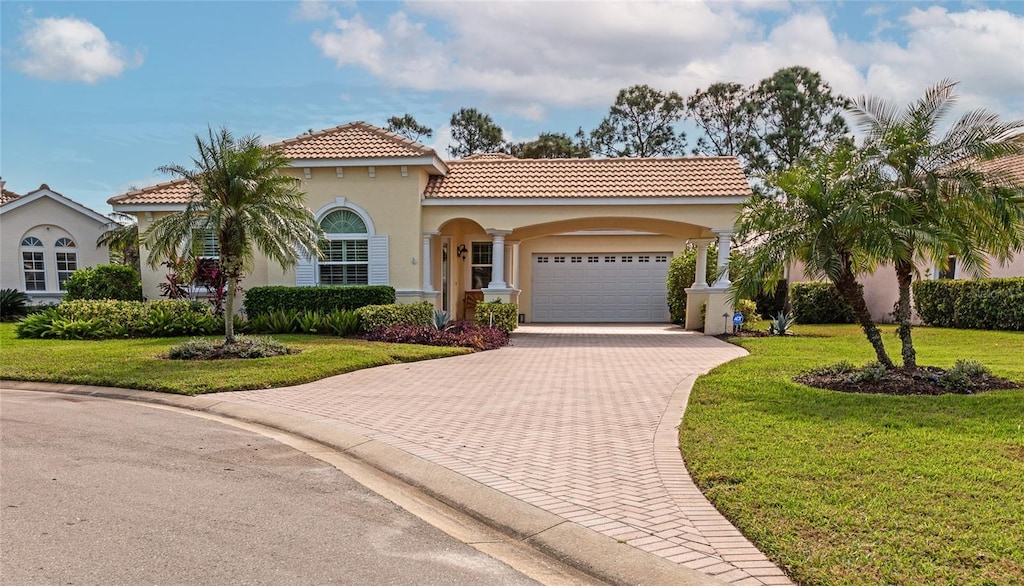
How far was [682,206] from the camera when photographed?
17.3 metres

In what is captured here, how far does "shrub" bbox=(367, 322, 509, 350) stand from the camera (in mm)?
14422

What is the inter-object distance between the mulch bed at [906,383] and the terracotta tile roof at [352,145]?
1115 cm

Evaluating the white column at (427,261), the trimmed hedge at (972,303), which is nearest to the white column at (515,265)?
the white column at (427,261)

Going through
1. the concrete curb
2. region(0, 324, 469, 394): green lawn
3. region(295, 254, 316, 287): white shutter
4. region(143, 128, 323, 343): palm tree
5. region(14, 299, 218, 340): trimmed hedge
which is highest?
region(143, 128, 323, 343): palm tree

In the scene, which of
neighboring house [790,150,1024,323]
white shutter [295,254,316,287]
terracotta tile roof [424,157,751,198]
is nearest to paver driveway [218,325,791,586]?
terracotta tile roof [424,157,751,198]

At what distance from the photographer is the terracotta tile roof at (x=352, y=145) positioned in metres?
16.9

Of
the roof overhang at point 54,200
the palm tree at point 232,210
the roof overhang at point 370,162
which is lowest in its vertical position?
the palm tree at point 232,210

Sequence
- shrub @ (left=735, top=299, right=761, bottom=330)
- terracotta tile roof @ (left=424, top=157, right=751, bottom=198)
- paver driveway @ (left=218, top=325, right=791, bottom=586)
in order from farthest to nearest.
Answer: shrub @ (left=735, top=299, right=761, bottom=330), terracotta tile roof @ (left=424, top=157, right=751, bottom=198), paver driveway @ (left=218, top=325, right=791, bottom=586)

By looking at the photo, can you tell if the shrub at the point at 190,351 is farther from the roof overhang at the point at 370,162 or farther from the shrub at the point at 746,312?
the shrub at the point at 746,312

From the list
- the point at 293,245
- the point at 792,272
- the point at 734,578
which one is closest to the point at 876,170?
the point at 734,578

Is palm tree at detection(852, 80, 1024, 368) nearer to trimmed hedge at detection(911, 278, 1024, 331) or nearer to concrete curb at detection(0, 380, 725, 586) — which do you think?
concrete curb at detection(0, 380, 725, 586)

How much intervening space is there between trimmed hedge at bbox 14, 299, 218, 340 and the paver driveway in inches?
266

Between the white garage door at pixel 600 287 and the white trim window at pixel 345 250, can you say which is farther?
the white garage door at pixel 600 287

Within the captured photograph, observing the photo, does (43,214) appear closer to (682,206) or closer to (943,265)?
(682,206)
